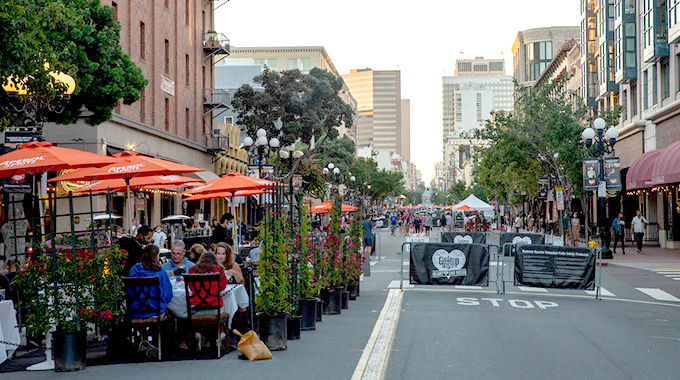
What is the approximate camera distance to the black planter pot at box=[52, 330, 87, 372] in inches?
344

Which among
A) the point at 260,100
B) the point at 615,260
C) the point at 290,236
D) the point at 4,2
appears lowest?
the point at 615,260

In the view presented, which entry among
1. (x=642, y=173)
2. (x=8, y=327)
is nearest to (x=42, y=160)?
(x=8, y=327)

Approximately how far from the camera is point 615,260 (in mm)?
29969

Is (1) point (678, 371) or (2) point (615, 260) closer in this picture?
(1) point (678, 371)

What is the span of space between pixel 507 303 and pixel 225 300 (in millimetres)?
8115

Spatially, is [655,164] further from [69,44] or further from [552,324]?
[69,44]

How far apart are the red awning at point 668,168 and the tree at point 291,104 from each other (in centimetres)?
2556

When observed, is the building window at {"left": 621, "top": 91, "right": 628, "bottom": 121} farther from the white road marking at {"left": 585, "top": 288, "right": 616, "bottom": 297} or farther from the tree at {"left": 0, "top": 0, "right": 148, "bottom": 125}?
the tree at {"left": 0, "top": 0, "right": 148, "bottom": 125}

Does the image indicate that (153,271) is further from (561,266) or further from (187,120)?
(187,120)

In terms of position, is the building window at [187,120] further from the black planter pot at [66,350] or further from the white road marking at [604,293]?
the black planter pot at [66,350]

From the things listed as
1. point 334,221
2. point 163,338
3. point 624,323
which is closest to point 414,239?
point 334,221

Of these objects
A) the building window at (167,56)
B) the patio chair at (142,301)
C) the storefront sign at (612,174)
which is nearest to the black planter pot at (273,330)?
the patio chair at (142,301)

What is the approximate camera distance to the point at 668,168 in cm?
2938

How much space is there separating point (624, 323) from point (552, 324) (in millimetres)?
1388
